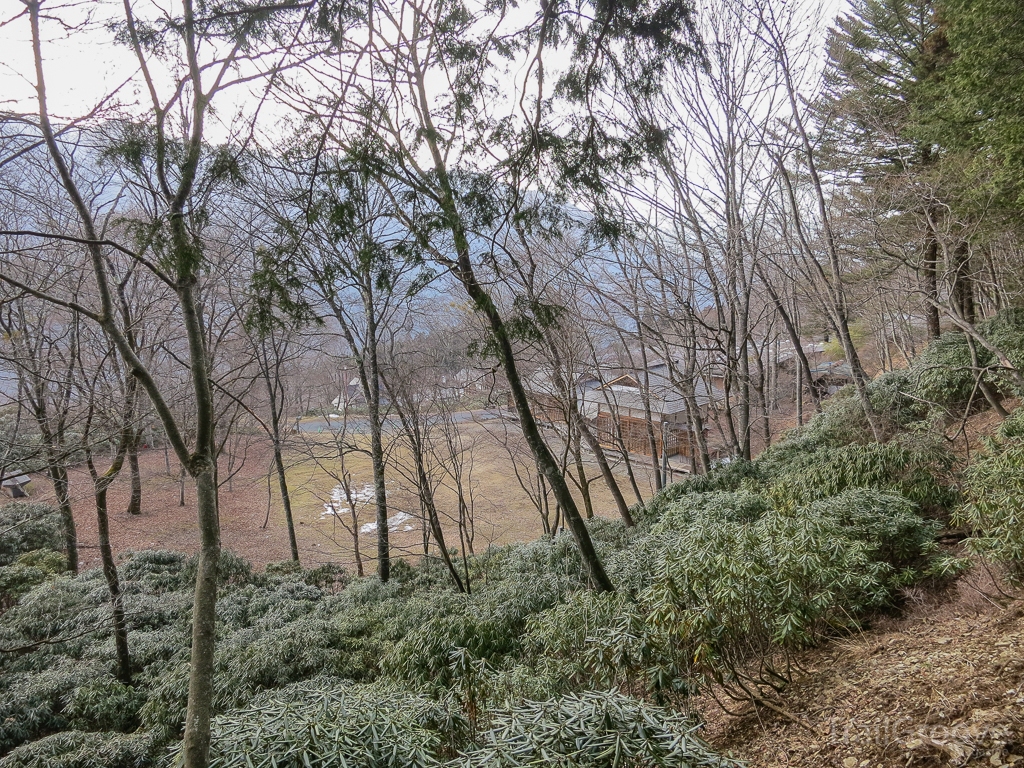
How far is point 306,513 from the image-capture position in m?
15.5

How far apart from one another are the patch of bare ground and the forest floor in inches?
331

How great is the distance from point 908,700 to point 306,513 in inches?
620

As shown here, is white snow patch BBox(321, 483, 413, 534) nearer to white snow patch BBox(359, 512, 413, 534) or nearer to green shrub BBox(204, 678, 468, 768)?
white snow patch BBox(359, 512, 413, 534)

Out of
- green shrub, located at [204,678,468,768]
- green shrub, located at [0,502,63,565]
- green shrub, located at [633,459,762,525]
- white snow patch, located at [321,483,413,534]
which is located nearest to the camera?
green shrub, located at [204,678,468,768]

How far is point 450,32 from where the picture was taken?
13.4 ft

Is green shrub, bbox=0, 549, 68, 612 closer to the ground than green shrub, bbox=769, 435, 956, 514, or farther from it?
→ closer to the ground

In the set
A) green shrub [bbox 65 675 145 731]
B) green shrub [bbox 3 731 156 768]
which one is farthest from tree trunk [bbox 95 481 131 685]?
green shrub [bbox 3 731 156 768]

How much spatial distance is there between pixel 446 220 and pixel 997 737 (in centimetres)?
405

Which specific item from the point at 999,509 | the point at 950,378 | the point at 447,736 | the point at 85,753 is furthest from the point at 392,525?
the point at 999,509

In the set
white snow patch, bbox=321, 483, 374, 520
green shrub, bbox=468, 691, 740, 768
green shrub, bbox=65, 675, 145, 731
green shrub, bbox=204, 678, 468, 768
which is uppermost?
green shrub, bbox=468, 691, 740, 768

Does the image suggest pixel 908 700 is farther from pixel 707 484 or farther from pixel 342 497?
pixel 342 497

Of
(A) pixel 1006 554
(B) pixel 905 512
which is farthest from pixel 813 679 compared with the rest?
(B) pixel 905 512

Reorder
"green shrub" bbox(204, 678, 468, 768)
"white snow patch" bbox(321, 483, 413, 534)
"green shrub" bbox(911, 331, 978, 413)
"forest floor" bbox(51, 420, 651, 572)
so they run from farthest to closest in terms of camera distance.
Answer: "white snow patch" bbox(321, 483, 413, 534) < "forest floor" bbox(51, 420, 651, 572) < "green shrub" bbox(911, 331, 978, 413) < "green shrub" bbox(204, 678, 468, 768)

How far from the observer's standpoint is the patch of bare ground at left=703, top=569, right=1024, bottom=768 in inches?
80.6
